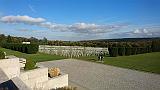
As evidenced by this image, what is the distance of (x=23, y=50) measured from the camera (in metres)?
36.3

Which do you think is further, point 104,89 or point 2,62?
point 104,89

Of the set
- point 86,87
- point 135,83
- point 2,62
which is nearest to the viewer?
point 2,62

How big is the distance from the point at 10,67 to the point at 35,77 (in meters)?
1.13

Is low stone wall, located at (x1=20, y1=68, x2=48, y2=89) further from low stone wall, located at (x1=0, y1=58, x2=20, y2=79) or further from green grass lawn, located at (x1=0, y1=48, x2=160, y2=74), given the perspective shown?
green grass lawn, located at (x1=0, y1=48, x2=160, y2=74)

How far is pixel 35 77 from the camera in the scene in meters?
10.8

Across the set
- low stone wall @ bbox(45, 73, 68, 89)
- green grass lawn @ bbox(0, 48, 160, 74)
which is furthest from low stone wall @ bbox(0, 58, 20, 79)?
green grass lawn @ bbox(0, 48, 160, 74)

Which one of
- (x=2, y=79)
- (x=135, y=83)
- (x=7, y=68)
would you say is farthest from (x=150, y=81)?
(x=2, y=79)

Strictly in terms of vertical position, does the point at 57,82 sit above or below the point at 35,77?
below

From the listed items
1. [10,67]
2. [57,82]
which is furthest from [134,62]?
[10,67]

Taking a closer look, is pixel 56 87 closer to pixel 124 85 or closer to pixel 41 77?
pixel 41 77

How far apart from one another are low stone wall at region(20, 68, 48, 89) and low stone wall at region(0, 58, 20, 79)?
38 cm

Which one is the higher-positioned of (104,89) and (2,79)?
(2,79)

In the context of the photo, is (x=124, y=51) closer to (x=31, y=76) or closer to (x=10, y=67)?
(x=31, y=76)

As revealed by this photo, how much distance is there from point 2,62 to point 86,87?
411cm
